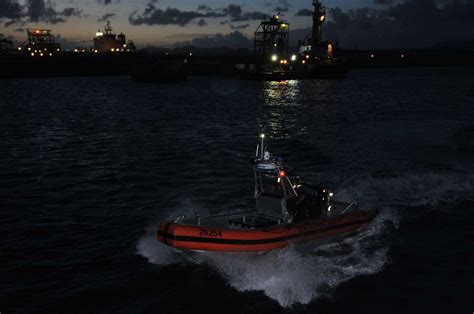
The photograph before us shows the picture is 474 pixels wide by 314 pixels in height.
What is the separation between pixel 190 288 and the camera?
1409 cm

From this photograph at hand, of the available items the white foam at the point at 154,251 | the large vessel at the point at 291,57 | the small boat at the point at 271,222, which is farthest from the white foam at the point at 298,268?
the large vessel at the point at 291,57

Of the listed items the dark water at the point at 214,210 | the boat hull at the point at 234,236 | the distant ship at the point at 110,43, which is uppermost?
the distant ship at the point at 110,43

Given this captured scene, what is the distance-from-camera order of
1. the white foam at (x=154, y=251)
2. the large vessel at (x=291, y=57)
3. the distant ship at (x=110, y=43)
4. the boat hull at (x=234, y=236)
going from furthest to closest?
the distant ship at (x=110, y=43)
the large vessel at (x=291, y=57)
the white foam at (x=154, y=251)
the boat hull at (x=234, y=236)

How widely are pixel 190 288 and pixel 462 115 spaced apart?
177 feet

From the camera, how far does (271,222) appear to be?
50.9 feet

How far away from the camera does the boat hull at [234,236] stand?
14.0 m

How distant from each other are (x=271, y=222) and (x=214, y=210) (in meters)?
6.18

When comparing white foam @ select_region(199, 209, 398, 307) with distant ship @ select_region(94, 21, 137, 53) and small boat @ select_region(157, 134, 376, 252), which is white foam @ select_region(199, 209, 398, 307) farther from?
distant ship @ select_region(94, 21, 137, 53)

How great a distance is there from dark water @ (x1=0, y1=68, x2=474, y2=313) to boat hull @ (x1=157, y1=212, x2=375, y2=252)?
63 centimetres

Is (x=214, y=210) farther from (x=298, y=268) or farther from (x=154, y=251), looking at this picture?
(x=298, y=268)

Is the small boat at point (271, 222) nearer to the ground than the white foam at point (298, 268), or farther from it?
farther from it

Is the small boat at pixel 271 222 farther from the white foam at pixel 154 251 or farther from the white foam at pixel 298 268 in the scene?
the white foam at pixel 154 251

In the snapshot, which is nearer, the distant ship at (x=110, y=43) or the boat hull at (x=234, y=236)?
the boat hull at (x=234, y=236)

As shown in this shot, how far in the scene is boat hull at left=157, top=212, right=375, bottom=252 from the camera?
14.0 metres
